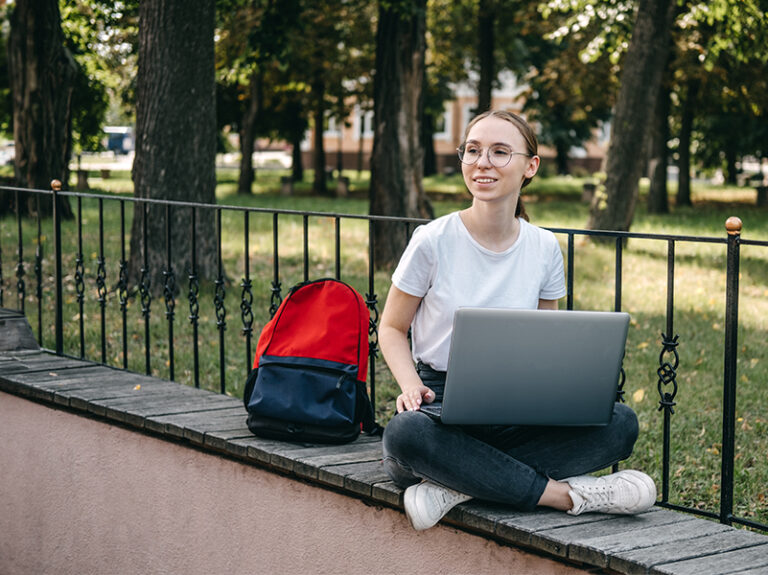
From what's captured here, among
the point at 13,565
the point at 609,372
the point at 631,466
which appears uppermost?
the point at 609,372

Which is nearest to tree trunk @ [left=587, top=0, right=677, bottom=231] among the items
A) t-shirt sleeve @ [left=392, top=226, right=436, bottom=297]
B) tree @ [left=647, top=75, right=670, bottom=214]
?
tree @ [left=647, top=75, right=670, bottom=214]

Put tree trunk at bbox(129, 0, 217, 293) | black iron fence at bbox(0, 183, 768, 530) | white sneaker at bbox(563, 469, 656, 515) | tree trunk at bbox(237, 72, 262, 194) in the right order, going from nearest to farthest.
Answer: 1. white sneaker at bbox(563, 469, 656, 515)
2. black iron fence at bbox(0, 183, 768, 530)
3. tree trunk at bbox(129, 0, 217, 293)
4. tree trunk at bbox(237, 72, 262, 194)

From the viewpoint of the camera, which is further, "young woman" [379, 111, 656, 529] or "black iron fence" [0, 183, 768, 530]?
"black iron fence" [0, 183, 768, 530]

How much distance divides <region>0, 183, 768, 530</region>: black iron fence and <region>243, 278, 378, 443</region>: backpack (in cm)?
22

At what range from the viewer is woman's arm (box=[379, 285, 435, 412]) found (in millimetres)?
3199

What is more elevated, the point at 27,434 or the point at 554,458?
the point at 554,458

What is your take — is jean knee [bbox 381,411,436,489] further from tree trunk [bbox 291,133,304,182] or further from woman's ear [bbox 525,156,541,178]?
tree trunk [bbox 291,133,304,182]

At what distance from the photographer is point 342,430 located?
3.86m

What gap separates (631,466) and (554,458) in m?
2.17

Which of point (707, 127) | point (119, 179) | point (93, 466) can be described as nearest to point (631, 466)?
point (93, 466)

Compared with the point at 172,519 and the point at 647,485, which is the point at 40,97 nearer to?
the point at 172,519

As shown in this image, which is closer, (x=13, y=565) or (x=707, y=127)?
(x=13, y=565)

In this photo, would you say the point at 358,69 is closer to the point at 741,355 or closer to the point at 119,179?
the point at 119,179

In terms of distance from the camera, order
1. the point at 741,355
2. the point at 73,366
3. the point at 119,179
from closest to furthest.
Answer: the point at 73,366, the point at 741,355, the point at 119,179
